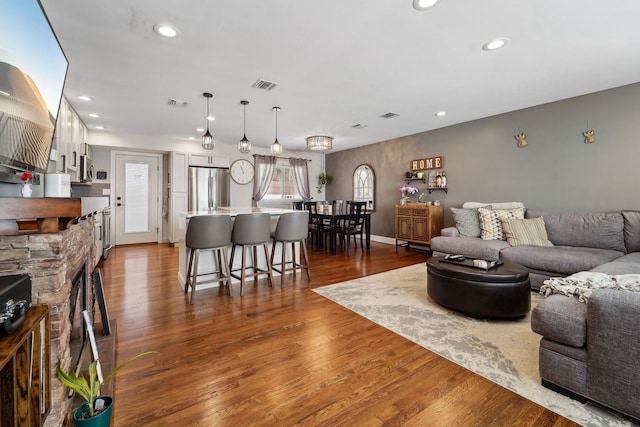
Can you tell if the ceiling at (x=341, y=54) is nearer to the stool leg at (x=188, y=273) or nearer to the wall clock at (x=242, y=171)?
the stool leg at (x=188, y=273)

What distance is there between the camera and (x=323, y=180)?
878 centimetres

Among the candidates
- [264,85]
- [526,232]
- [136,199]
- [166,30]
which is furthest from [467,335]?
[136,199]

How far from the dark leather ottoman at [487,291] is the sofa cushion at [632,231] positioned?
1880mm

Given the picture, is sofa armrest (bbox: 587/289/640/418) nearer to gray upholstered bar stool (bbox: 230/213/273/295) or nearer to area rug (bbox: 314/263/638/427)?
area rug (bbox: 314/263/638/427)

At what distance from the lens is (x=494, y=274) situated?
8.40 feet

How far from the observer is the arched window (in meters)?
7.45

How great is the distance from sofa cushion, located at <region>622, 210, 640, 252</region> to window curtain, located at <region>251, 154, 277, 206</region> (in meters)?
6.79

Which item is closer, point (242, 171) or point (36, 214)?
point (36, 214)

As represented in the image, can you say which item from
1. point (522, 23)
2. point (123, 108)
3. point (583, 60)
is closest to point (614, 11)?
point (522, 23)

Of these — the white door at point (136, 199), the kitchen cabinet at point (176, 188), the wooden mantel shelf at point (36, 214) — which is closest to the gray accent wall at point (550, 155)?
the kitchen cabinet at point (176, 188)

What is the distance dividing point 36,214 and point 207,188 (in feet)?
20.1

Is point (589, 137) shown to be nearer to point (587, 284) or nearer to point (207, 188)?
point (587, 284)

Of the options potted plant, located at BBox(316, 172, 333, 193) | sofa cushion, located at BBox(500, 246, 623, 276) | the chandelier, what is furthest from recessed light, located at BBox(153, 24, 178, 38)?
potted plant, located at BBox(316, 172, 333, 193)

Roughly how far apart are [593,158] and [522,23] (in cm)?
267
